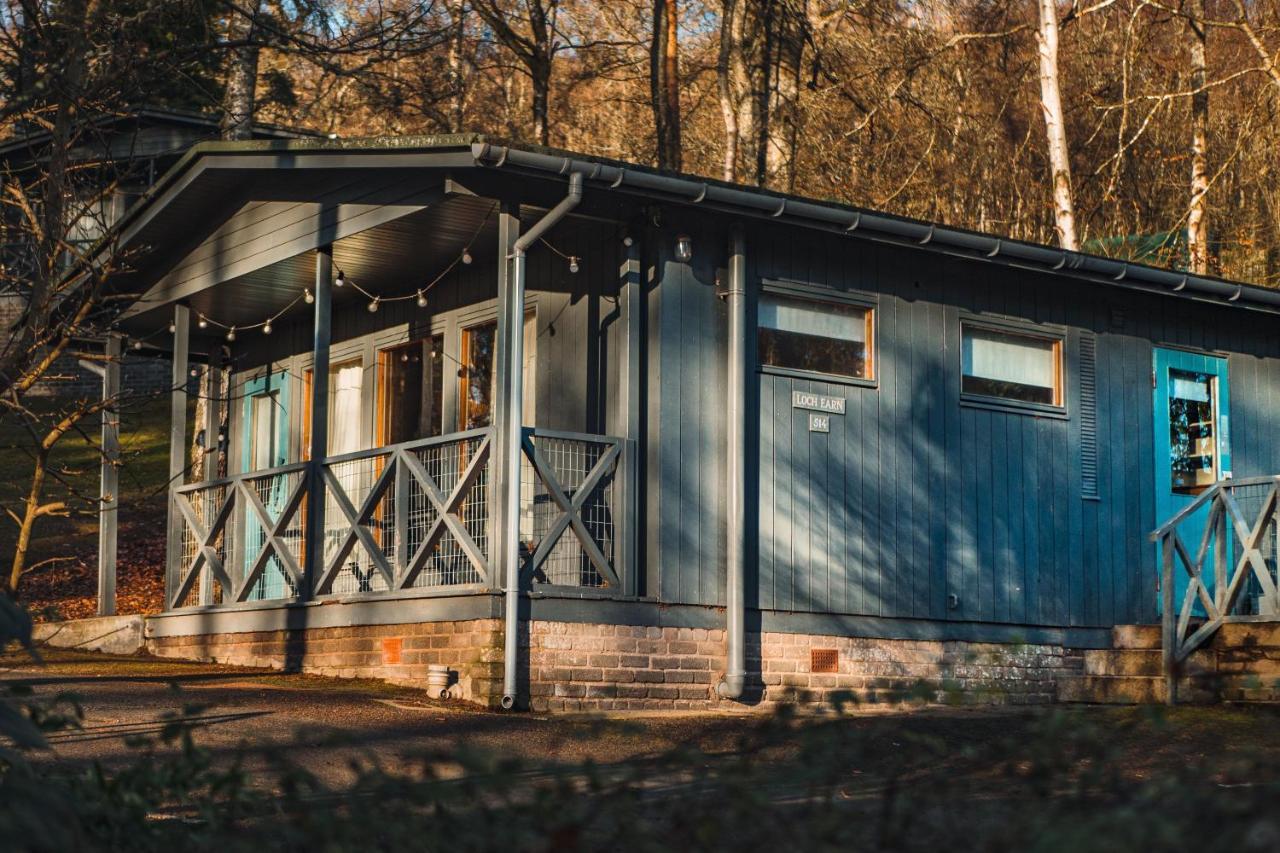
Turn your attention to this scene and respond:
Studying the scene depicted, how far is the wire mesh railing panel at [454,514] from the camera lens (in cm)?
1122

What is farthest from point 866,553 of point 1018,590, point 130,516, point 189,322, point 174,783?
point 130,516

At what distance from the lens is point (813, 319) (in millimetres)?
12328

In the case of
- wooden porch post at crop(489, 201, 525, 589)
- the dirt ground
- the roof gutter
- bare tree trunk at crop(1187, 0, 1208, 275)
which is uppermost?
bare tree trunk at crop(1187, 0, 1208, 275)

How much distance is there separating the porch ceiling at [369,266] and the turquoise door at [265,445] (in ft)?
2.36

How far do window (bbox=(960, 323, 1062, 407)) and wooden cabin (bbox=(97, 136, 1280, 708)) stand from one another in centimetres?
3

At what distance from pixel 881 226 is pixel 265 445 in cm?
728

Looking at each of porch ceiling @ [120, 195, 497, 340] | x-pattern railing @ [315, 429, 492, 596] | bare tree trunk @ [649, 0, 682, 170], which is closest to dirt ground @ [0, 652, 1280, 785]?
x-pattern railing @ [315, 429, 492, 596]

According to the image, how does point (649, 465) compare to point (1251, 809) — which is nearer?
point (1251, 809)

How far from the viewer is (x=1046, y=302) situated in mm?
13508

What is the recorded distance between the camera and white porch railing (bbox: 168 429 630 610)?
11016mm

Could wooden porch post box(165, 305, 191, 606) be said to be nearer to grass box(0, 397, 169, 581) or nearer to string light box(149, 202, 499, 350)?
string light box(149, 202, 499, 350)

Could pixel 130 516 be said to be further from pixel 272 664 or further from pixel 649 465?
pixel 649 465

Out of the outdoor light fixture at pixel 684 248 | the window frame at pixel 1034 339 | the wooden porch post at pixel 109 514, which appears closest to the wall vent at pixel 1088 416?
the window frame at pixel 1034 339

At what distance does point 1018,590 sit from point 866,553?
4.95 ft
